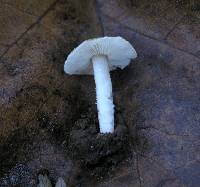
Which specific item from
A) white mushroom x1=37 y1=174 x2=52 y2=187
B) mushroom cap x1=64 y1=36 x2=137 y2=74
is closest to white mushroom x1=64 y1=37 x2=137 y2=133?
mushroom cap x1=64 y1=36 x2=137 y2=74

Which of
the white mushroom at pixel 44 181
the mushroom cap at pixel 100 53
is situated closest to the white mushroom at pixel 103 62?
the mushroom cap at pixel 100 53

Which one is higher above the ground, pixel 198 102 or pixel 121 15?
pixel 121 15

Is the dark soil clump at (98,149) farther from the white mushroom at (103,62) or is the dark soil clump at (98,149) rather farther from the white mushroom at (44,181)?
the white mushroom at (44,181)

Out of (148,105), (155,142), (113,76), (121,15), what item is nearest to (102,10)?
(121,15)

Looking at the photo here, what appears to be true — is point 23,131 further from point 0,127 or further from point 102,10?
point 102,10

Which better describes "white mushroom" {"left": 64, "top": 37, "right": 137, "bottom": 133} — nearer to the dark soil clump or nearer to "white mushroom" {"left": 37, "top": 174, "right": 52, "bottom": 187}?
the dark soil clump

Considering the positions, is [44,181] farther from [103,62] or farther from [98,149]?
[103,62]
